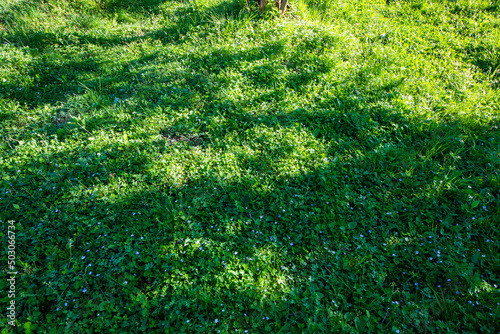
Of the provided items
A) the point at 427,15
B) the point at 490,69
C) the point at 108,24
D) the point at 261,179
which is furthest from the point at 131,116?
the point at 427,15

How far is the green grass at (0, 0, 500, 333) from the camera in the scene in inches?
117

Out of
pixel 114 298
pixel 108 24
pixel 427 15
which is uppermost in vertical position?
pixel 108 24

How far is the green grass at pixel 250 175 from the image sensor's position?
298 centimetres

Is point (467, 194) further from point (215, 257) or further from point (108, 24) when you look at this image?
point (108, 24)

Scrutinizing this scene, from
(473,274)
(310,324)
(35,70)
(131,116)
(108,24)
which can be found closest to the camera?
(310,324)

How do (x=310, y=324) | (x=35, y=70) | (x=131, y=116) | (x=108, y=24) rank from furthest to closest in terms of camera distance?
1. (x=108, y=24)
2. (x=35, y=70)
3. (x=131, y=116)
4. (x=310, y=324)

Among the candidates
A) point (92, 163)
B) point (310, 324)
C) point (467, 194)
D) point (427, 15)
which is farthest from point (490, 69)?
point (92, 163)

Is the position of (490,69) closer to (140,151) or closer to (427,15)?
(427,15)

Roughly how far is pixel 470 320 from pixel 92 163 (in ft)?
15.7

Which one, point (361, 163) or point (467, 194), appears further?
point (361, 163)

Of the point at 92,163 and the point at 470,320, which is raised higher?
the point at 92,163

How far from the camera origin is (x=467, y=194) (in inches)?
153

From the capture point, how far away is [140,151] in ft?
13.9

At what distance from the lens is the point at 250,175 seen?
4.03 metres
